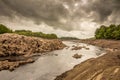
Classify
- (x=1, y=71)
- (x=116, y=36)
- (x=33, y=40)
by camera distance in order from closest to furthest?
(x=1, y=71)
(x=33, y=40)
(x=116, y=36)

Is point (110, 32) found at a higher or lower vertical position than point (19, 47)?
higher

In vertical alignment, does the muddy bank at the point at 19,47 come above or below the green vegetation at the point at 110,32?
below

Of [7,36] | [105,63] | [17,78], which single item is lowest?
[17,78]

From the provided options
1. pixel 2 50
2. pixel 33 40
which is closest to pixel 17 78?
pixel 2 50

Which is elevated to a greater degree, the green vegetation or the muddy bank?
the green vegetation

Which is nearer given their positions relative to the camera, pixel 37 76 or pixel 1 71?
pixel 37 76

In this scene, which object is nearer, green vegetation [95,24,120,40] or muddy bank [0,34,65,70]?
muddy bank [0,34,65,70]

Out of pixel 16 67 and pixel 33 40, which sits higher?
pixel 33 40

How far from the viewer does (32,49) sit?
81.5 m

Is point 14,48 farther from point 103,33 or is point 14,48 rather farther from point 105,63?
point 103,33

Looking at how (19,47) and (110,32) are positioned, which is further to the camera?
(110,32)

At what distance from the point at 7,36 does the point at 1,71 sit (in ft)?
133

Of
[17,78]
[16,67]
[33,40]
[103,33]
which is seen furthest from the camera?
[103,33]

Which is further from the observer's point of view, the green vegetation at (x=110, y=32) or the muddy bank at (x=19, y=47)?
the green vegetation at (x=110, y=32)
